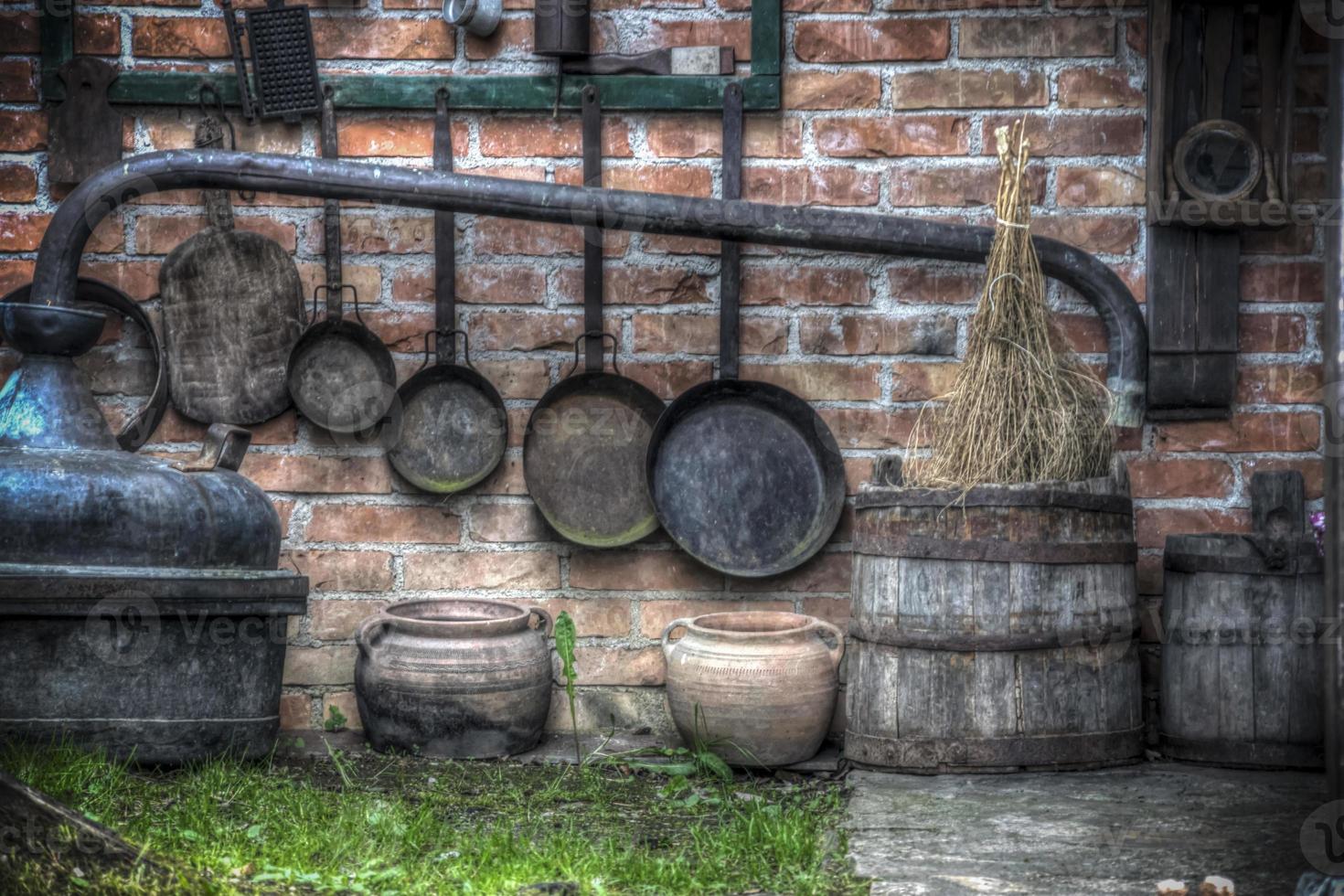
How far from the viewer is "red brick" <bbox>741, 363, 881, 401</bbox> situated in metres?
3.42

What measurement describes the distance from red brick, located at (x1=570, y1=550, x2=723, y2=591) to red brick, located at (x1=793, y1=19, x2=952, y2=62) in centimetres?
134

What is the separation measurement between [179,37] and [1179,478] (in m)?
2.81

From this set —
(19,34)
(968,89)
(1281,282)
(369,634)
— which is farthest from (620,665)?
(19,34)

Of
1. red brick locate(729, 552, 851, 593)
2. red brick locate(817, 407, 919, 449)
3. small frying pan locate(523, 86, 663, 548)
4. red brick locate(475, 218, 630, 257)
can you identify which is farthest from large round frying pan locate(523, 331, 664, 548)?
red brick locate(817, 407, 919, 449)

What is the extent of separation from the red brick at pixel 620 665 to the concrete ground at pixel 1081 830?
0.74m

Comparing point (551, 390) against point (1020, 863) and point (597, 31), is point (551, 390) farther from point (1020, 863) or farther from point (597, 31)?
point (1020, 863)

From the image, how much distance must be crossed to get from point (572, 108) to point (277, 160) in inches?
29.7

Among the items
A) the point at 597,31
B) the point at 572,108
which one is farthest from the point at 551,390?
the point at 597,31

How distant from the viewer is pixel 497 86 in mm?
3385

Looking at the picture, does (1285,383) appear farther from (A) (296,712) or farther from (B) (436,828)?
(A) (296,712)

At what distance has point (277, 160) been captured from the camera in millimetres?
3195

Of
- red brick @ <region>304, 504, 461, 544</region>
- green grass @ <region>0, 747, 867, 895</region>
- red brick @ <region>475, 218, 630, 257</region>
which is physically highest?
red brick @ <region>475, 218, 630, 257</region>

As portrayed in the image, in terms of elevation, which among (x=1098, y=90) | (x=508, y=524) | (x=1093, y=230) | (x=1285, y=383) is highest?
(x=1098, y=90)

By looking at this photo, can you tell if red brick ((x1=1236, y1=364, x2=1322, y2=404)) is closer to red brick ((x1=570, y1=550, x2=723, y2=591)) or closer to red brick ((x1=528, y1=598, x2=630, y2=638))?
red brick ((x1=570, y1=550, x2=723, y2=591))
